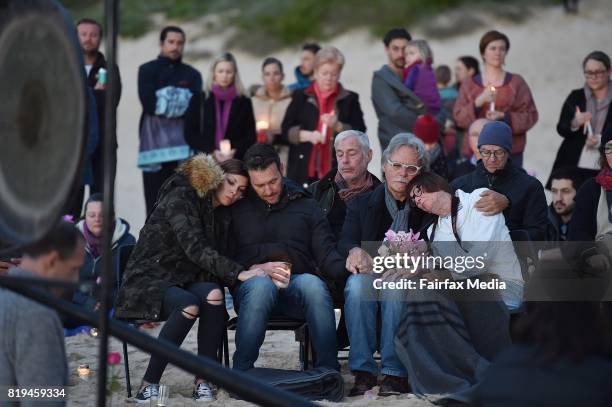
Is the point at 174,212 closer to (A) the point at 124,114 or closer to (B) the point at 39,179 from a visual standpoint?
(B) the point at 39,179

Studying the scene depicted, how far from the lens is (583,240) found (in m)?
7.41

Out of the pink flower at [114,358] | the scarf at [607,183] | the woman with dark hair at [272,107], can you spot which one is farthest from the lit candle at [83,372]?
the woman with dark hair at [272,107]

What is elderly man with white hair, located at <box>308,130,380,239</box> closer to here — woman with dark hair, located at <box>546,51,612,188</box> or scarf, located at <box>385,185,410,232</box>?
scarf, located at <box>385,185,410,232</box>

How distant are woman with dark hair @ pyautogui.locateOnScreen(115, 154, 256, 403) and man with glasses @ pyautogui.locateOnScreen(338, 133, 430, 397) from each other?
0.56m

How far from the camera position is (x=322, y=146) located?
31.3 ft

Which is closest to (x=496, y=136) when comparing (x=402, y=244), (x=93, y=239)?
(x=402, y=244)

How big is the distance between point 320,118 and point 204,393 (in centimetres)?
326

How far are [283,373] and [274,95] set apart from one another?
164 inches

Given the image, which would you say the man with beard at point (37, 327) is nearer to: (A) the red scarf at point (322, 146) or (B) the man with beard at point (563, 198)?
(B) the man with beard at point (563, 198)

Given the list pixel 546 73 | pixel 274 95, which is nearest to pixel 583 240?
pixel 274 95

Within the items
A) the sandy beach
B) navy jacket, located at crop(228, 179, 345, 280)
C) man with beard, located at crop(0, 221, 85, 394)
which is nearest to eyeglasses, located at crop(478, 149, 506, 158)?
navy jacket, located at crop(228, 179, 345, 280)

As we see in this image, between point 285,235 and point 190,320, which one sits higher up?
Answer: point 285,235

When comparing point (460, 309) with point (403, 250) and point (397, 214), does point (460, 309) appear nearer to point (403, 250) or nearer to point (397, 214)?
point (403, 250)

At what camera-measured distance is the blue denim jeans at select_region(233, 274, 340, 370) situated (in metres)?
6.77
